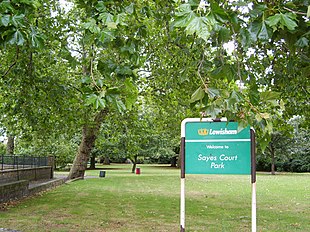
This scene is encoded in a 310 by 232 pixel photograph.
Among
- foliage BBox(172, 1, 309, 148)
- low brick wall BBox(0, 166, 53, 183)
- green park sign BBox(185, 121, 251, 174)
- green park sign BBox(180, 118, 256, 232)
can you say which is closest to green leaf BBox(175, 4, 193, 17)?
foliage BBox(172, 1, 309, 148)

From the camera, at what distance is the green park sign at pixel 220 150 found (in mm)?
4508

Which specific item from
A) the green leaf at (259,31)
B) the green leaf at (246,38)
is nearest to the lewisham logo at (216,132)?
the green leaf at (246,38)

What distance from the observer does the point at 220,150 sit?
4.55 m

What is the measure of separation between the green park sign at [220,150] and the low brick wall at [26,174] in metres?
9.99

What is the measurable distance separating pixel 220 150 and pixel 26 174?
13.5 meters

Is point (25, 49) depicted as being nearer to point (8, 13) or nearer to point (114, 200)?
point (8, 13)

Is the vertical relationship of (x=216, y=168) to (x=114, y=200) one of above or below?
above

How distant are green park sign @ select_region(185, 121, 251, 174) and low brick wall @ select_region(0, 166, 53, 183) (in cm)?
999

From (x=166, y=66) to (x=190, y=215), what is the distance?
4644mm

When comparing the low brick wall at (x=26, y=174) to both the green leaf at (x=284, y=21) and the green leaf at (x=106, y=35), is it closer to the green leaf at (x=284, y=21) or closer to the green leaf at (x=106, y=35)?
the green leaf at (x=106, y=35)

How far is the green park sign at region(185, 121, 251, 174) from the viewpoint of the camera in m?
4.51

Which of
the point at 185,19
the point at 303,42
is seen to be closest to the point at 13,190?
the point at 303,42

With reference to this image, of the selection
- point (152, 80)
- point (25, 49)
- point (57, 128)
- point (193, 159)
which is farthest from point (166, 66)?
point (193, 159)

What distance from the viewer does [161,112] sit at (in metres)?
14.7
